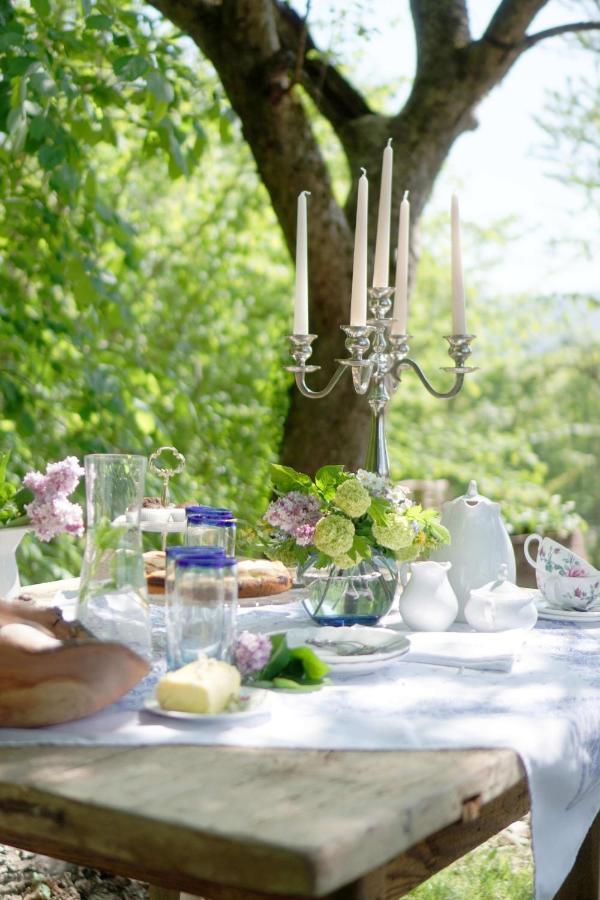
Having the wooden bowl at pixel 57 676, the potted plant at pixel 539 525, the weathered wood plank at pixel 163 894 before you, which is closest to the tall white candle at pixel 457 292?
the wooden bowl at pixel 57 676

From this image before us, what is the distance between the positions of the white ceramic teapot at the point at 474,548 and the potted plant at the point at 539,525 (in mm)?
2126

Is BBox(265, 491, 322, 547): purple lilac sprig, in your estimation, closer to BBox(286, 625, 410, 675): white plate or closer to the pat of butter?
BBox(286, 625, 410, 675): white plate

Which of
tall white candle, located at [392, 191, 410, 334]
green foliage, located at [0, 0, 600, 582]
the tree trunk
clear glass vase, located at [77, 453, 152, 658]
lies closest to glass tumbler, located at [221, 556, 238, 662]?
clear glass vase, located at [77, 453, 152, 658]

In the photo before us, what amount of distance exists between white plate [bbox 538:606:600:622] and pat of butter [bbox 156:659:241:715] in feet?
2.54

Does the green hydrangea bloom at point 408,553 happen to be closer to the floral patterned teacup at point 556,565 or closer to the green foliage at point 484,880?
the floral patterned teacup at point 556,565

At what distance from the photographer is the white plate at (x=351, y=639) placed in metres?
1.34

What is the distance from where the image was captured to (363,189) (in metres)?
1.77

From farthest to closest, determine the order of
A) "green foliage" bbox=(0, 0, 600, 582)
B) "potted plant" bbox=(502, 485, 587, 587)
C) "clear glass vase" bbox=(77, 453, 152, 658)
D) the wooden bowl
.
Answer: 1. "potted plant" bbox=(502, 485, 587, 587)
2. "green foliage" bbox=(0, 0, 600, 582)
3. "clear glass vase" bbox=(77, 453, 152, 658)
4. the wooden bowl

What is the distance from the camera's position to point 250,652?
121 cm

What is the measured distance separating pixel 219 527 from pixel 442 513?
377 mm

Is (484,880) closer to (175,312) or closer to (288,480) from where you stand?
(288,480)

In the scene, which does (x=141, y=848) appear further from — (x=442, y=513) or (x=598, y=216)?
(x=598, y=216)

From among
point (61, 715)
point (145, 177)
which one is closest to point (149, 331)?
point (145, 177)

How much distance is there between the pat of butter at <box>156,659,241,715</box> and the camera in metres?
1.11
